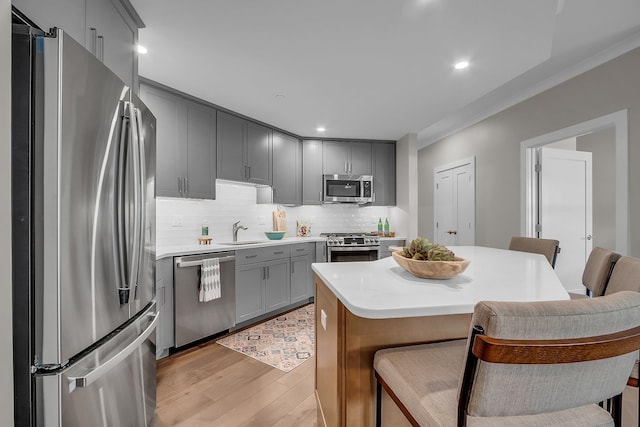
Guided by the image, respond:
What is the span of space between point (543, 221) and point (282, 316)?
3.19m

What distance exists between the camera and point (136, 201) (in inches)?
53.2

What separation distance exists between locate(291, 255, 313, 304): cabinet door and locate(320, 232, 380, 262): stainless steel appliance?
13.5 inches

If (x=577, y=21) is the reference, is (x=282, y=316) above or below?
below

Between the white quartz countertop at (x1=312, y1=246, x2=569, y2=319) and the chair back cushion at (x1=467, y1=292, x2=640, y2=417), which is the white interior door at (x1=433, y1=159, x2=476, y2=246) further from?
the chair back cushion at (x1=467, y1=292, x2=640, y2=417)

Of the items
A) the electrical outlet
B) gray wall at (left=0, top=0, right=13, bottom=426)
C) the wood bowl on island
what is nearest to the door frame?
the wood bowl on island

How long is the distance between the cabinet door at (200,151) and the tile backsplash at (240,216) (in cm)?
31

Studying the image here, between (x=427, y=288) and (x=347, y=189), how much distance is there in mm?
3374

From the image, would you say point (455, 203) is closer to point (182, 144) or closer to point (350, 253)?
point (350, 253)

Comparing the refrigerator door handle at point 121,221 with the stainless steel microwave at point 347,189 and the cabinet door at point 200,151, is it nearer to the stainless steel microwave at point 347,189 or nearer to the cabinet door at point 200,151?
the cabinet door at point 200,151

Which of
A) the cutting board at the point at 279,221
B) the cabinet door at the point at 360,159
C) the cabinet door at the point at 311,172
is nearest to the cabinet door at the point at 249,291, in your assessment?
the cutting board at the point at 279,221

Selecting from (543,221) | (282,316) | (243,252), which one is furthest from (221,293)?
(543,221)

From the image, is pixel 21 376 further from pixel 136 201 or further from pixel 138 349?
pixel 136 201

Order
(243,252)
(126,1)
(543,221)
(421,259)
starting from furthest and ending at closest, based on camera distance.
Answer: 1. (543,221)
2. (243,252)
3. (126,1)
4. (421,259)

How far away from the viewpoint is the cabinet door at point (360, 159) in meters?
4.57
